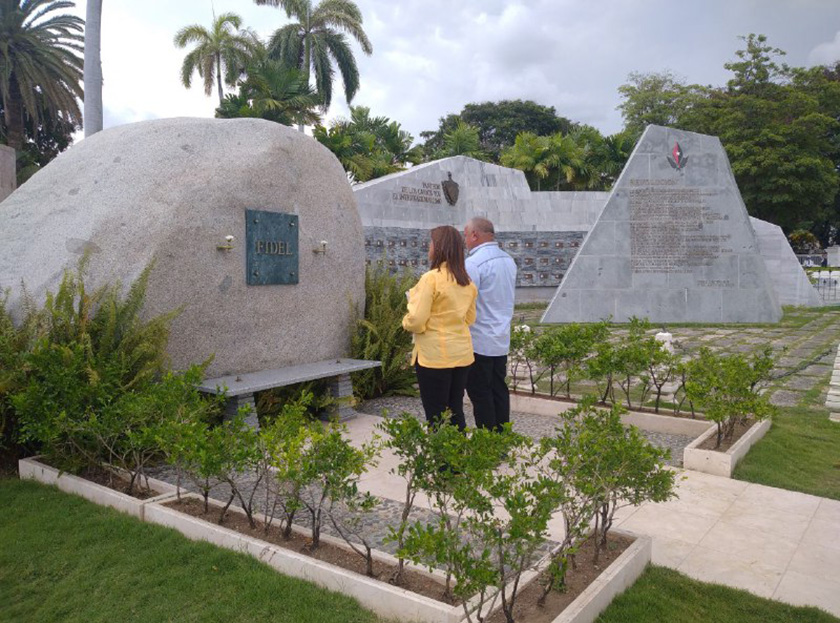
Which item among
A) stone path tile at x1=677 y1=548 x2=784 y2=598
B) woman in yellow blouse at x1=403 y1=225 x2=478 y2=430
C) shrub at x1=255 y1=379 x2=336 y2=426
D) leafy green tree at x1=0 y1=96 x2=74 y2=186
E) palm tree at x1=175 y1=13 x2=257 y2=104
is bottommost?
stone path tile at x1=677 y1=548 x2=784 y2=598

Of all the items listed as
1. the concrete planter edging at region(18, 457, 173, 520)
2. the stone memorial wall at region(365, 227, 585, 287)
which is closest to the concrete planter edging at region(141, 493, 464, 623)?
the concrete planter edging at region(18, 457, 173, 520)

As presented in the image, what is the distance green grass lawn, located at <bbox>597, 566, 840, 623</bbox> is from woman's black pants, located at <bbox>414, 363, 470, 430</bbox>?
1513 millimetres

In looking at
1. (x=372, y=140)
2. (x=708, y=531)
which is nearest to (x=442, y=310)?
(x=708, y=531)

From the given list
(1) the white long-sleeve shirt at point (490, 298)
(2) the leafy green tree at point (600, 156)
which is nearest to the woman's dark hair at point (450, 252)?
(1) the white long-sleeve shirt at point (490, 298)

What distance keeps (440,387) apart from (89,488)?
2238 mm

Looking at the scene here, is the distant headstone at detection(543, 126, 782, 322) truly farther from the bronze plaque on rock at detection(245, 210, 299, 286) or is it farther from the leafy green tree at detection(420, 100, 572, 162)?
the leafy green tree at detection(420, 100, 572, 162)

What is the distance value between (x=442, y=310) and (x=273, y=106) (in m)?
23.1

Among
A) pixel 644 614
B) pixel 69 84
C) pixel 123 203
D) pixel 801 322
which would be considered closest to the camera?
pixel 644 614

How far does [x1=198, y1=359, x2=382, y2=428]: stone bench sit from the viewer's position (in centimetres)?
510

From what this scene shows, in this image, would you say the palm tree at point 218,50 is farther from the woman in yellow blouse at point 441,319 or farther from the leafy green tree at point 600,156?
the woman in yellow blouse at point 441,319

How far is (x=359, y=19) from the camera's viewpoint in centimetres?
3503

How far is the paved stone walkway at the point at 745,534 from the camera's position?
10.4 feet

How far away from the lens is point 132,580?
304 centimetres

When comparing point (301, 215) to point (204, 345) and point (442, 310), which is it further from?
point (442, 310)
